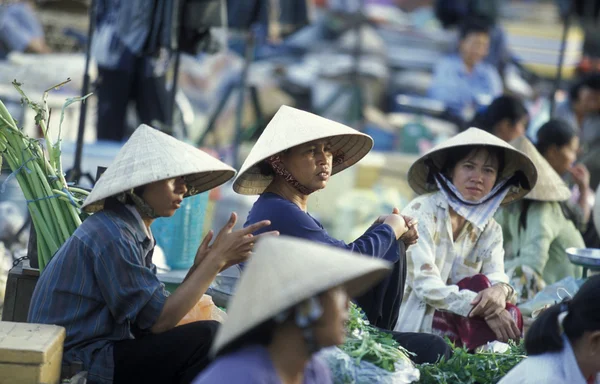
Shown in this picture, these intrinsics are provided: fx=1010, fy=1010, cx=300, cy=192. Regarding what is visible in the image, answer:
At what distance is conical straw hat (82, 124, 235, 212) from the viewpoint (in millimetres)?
3475

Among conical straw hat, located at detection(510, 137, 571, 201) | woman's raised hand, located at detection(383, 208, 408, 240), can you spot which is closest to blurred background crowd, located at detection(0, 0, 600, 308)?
woman's raised hand, located at detection(383, 208, 408, 240)

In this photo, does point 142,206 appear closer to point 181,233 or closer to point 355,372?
point 355,372

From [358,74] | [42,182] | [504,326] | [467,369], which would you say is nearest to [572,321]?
[467,369]

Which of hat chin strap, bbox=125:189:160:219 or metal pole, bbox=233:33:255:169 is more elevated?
hat chin strap, bbox=125:189:160:219

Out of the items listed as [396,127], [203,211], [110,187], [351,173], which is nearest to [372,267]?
[110,187]

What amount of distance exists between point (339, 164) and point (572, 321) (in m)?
1.77

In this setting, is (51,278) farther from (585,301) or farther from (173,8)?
(173,8)

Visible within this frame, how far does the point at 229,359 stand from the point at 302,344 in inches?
7.4

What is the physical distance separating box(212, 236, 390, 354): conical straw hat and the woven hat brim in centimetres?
150

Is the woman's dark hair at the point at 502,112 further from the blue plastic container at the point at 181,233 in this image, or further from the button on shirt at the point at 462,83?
the button on shirt at the point at 462,83

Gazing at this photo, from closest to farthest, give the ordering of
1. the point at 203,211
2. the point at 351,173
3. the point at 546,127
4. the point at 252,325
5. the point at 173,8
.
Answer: the point at 252,325, the point at 203,211, the point at 546,127, the point at 173,8, the point at 351,173

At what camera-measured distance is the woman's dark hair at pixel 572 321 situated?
9.63 feet

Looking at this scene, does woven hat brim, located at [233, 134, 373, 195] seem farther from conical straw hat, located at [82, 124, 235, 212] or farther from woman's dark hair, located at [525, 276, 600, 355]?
woman's dark hair, located at [525, 276, 600, 355]

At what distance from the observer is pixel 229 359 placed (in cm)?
254
